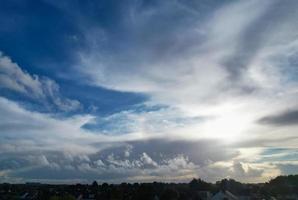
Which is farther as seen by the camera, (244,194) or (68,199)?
(244,194)

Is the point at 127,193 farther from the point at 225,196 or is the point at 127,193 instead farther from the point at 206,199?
the point at 225,196

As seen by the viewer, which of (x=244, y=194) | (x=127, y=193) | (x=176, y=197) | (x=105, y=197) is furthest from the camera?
(x=244, y=194)

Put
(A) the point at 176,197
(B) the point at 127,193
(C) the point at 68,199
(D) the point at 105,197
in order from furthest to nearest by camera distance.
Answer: (D) the point at 105,197 < (B) the point at 127,193 < (A) the point at 176,197 < (C) the point at 68,199

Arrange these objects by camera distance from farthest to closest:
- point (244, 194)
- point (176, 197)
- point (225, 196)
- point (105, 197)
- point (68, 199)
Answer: point (244, 194), point (105, 197), point (176, 197), point (225, 196), point (68, 199)

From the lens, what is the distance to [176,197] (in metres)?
147

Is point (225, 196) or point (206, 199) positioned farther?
point (206, 199)

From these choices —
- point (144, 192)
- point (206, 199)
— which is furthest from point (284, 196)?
point (144, 192)

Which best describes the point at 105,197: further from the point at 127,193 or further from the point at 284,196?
the point at 284,196

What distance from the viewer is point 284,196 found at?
179m

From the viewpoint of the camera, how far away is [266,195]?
172 m

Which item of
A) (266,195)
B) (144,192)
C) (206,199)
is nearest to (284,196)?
(266,195)

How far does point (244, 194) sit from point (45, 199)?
286ft

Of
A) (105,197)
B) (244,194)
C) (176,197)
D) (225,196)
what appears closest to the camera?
(225,196)

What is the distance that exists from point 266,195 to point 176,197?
156 ft
